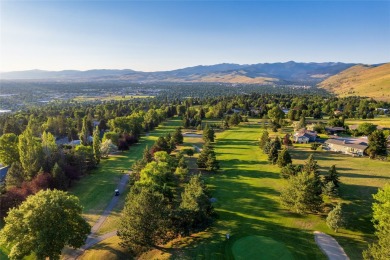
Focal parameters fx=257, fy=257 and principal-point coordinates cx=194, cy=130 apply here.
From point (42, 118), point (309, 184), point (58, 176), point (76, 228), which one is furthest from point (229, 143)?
point (42, 118)

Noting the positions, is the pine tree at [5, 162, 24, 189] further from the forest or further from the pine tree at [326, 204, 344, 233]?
the pine tree at [326, 204, 344, 233]

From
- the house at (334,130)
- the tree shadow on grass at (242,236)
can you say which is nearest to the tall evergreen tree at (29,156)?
the tree shadow on grass at (242,236)

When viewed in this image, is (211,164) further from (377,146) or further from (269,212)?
(377,146)

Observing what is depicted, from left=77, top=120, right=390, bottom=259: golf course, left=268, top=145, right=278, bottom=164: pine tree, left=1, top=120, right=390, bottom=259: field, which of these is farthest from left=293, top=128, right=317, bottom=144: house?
left=268, top=145, right=278, bottom=164: pine tree

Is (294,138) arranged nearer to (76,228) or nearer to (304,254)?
(304,254)

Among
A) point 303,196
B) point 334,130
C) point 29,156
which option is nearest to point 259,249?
point 303,196
